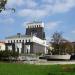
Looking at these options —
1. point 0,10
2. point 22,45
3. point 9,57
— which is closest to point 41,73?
point 0,10

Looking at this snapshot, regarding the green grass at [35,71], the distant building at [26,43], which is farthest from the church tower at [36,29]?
the green grass at [35,71]

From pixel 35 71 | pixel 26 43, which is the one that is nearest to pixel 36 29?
pixel 26 43

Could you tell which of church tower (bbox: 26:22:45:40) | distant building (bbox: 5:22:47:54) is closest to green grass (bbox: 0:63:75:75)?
distant building (bbox: 5:22:47:54)

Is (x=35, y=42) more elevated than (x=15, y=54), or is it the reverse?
(x=35, y=42)

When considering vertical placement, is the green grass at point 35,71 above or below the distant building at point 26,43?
below

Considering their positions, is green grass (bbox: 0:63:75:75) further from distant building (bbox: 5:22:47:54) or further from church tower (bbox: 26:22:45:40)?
church tower (bbox: 26:22:45:40)

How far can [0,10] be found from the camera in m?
24.0

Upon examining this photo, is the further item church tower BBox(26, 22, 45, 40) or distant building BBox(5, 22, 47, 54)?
church tower BBox(26, 22, 45, 40)

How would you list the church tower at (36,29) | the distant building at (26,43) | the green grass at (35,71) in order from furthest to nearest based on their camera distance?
1. the church tower at (36,29)
2. the distant building at (26,43)
3. the green grass at (35,71)

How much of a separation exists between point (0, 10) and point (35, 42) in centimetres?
13956

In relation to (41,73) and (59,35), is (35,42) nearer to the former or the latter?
(59,35)

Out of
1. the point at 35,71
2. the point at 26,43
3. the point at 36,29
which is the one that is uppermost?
the point at 36,29

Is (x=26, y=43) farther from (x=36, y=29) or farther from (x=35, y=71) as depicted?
(x=35, y=71)

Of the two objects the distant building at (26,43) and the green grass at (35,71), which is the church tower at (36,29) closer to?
the distant building at (26,43)
